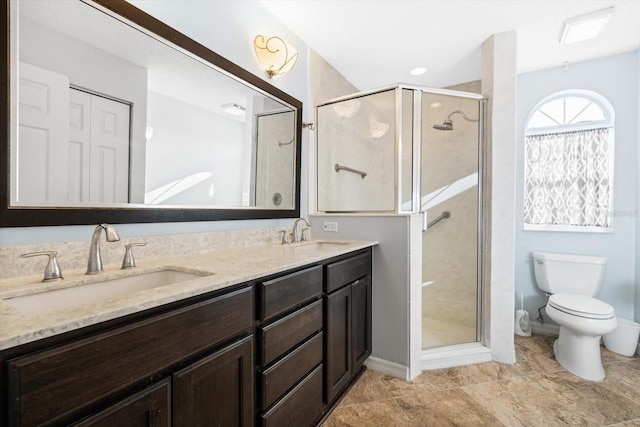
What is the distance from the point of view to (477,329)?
238 cm

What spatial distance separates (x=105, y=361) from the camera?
0.67 m

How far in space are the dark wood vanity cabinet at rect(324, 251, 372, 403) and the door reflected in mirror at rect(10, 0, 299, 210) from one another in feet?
2.45

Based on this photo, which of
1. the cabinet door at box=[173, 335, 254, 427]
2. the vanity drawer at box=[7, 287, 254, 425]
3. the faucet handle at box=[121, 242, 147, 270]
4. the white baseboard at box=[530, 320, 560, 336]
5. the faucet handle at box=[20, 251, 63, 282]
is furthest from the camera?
the white baseboard at box=[530, 320, 560, 336]

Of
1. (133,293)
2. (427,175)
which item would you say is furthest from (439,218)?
(133,293)

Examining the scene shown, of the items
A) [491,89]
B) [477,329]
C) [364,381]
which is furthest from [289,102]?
[477,329]

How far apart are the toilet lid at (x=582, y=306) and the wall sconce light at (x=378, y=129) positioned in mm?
1823

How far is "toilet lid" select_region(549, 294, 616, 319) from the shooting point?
1952 mm

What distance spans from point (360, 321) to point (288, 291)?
86 cm

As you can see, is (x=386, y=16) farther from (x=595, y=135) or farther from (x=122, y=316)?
(x=122, y=316)

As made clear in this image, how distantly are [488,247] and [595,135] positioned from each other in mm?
1456

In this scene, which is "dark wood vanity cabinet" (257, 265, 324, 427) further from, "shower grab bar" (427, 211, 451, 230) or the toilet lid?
the toilet lid

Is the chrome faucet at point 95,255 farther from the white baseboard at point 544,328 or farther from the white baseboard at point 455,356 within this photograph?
the white baseboard at point 544,328

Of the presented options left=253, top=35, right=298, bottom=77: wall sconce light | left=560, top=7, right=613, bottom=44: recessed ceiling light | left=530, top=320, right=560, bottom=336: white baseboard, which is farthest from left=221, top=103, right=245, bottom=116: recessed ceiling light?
left=530, top=320, right=560, bottom=336: white baseboard

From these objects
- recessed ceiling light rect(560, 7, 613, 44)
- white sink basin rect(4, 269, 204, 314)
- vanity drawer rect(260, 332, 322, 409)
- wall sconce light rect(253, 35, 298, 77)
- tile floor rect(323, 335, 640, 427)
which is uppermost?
recessed ceiling light rect(560, 7, 613, 44)
